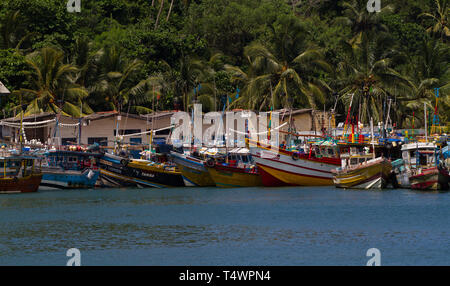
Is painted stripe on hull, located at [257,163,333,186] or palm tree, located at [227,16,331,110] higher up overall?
palm tree, located at [227,16,331,110]

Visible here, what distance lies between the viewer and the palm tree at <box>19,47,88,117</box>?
7856cm

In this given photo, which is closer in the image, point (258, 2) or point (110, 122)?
point (110, 122)

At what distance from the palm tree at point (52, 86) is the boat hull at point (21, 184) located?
16.6 m

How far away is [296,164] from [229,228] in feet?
90.1

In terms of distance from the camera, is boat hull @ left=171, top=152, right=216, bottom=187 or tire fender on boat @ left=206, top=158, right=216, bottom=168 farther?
boat hull @ left=171, top=152, right=216, bottom=187

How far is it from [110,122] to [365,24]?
1392 inches

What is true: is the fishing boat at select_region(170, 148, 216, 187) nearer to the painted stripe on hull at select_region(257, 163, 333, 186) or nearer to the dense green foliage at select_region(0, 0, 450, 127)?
the painted stripe on hull at select_region(257, 163, 333, 186)

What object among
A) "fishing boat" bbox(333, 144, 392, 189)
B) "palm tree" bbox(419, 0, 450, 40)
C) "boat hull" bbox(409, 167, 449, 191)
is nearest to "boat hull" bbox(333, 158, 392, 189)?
"fishing boat" bbox(333, 144, 392, 189)

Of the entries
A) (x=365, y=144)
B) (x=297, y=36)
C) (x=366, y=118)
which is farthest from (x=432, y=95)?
(x=365, y=144)

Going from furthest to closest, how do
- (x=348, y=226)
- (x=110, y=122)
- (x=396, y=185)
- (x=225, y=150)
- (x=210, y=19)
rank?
(x=210, y=19)
(x=110, y=122)
(x=225, y=150)
(x=396, y=185)
(x=348, y=226)

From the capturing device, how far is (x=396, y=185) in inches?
2418

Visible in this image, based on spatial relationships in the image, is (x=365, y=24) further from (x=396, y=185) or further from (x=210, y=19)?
(x=396, y=185)

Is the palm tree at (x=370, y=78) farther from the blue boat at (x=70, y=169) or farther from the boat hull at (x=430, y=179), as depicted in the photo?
the blue boat at (x=70, y=169)

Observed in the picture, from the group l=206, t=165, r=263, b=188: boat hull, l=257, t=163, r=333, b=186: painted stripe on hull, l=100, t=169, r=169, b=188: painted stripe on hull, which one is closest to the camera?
l=257, t=163, r=333, b=186: painted stripe on hull
